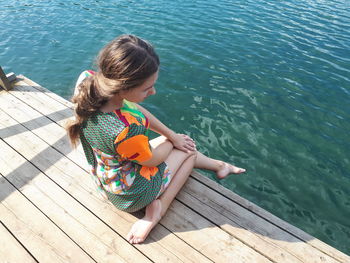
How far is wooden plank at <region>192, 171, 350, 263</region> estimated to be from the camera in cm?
225

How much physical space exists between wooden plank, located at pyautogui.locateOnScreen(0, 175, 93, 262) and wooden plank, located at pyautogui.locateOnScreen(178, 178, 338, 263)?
1.17 m

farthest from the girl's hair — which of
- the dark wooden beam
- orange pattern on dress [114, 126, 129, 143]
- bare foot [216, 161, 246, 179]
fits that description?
the dark wooden beam

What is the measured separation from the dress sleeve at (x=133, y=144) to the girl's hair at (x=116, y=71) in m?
0.27

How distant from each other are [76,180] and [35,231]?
2.15 feet

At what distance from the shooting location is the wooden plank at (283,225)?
2.25 meters

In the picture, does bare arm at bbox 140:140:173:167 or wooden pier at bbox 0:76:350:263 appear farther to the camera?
wooden pier at bbox 0:76:350:263

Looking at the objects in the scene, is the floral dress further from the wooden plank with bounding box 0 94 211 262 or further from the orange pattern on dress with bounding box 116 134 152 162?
the wooden plank with bounding box 0 94 211 262

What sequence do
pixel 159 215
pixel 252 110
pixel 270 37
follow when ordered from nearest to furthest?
pixel 159 215
pixel 252 110
pixel 270 37

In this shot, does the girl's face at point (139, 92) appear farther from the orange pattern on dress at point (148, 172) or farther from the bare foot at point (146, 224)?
the bare foot at point (146, 224)

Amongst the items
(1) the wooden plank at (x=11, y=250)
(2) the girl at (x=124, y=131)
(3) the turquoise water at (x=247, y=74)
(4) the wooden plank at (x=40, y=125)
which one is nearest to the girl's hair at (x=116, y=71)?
(2) the girl at (x=124, y=131)

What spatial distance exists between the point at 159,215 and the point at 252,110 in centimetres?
359

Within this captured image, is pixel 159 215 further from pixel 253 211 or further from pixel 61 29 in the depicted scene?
pixel 61 29

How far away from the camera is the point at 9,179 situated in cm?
278

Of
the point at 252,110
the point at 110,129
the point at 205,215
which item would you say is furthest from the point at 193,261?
the point at 252,110
